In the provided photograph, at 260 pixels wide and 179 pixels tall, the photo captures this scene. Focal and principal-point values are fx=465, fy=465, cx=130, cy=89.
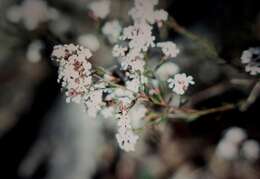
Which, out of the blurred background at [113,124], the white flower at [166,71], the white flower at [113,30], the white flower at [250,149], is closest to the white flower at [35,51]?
the blurred background at [113,124]

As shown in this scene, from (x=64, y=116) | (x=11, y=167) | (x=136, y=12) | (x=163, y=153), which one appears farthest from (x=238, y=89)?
(x=11, y=167)

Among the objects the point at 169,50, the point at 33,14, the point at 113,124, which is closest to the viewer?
the point at 169,50

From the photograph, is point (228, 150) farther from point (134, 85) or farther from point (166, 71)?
point (134, 85)

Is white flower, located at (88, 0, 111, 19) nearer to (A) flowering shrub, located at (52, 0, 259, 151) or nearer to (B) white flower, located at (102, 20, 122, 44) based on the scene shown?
(B) white flower, located at (102, 20, 122, 44)

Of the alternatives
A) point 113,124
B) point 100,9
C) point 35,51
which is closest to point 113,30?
point 100,9

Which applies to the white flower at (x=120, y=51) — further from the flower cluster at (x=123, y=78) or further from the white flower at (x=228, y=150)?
the white flower at (x=228, y=150)

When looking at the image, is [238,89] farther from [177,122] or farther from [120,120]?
[120,120]

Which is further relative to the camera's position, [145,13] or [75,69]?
[145,13]
